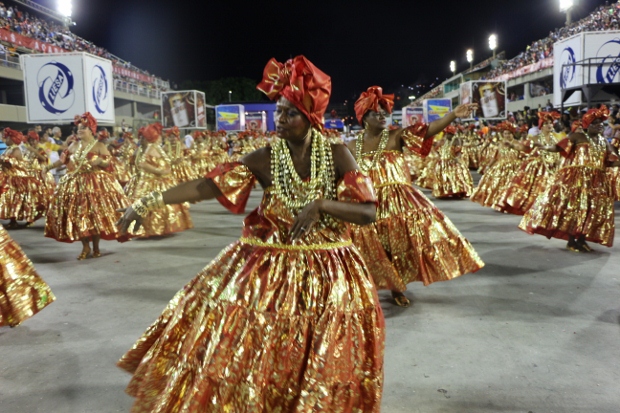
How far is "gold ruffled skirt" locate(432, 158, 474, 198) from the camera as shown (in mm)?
14531

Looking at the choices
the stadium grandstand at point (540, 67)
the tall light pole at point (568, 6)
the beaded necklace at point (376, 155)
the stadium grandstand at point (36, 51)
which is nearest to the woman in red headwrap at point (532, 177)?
the beaded necklace at point (376, 155)

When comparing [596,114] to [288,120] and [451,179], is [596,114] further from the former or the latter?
[451,179]

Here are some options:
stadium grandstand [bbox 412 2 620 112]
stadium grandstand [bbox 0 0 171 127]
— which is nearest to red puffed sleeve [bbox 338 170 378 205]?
stadium grandstand [bbox 412 2 620 112]

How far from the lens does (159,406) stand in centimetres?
235

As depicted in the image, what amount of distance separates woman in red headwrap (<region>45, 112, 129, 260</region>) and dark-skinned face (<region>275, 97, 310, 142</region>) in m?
5.50

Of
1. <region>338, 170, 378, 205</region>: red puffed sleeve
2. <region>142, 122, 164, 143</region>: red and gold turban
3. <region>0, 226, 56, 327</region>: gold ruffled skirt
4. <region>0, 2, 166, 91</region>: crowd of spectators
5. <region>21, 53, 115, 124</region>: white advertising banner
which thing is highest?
<region>0, 2, 166, 91</region>: crowd of spectators

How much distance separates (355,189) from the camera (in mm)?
2551

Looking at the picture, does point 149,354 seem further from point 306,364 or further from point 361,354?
point 361,354

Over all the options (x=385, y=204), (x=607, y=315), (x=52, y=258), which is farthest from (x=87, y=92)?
(x=607, y=315)

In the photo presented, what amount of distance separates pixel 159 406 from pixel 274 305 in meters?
0.61

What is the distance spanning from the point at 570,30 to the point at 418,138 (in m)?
30.8

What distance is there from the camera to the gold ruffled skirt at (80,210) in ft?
25.0

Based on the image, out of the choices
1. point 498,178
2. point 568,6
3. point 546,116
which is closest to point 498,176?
point 498,178

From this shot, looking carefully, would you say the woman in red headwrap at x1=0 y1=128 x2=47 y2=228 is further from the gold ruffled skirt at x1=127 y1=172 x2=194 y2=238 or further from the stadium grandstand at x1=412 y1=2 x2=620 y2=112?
the stadium grandstand at x1=412 y1=2 x2=620 y2=112
